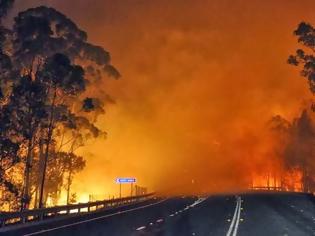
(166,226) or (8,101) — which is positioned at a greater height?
(8,101)

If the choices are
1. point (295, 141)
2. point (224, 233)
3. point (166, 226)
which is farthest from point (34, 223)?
point (295, 141)

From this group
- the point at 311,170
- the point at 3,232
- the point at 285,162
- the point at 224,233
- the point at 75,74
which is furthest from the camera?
the point at 285,162

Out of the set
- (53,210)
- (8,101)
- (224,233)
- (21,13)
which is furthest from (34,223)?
(21,13)

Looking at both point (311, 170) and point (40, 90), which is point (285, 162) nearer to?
point (311, 170)

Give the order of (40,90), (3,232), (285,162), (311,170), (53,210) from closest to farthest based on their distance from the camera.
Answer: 1. (3,232)
2. (53,210)
3. (40,90)
4. (311,170)
5. (285,162)

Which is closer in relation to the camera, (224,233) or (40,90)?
(224,233)

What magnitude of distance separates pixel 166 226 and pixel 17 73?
3100cm

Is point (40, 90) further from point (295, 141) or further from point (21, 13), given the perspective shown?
point (295, 141)

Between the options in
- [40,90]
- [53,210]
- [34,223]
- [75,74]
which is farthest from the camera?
[75,74]

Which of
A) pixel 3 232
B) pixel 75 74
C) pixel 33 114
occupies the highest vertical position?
pixel 75 74

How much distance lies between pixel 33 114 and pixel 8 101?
3.76 metres

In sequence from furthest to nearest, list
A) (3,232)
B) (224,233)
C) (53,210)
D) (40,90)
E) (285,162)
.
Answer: (285,162) < (40,90) < (53,210) < (3,232) < (224,233)

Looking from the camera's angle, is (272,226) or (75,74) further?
(75,74)

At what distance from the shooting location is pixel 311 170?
140125 millimetres
